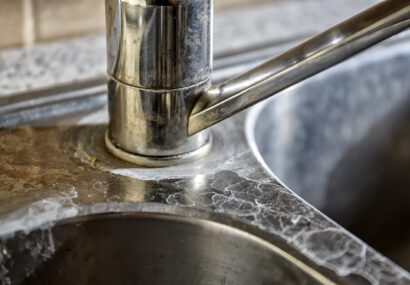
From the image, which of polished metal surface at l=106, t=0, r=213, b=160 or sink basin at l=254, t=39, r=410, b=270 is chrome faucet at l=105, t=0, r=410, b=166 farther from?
sink basin at l=254, t=39, r=410, b=270

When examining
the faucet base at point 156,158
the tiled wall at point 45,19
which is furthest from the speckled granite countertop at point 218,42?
the faucet base at point 156,158

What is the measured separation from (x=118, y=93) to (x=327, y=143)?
0.29 meters

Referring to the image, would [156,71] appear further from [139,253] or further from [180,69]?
[139,253]

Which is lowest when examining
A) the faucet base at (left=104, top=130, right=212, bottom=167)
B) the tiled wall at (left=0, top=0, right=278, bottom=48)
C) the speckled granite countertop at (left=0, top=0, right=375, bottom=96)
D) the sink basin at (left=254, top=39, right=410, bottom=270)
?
the sink basin at (left=254, top=39, right=410, bottom=270)

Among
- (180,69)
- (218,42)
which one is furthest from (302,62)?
(218,42)

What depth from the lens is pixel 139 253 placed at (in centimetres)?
49

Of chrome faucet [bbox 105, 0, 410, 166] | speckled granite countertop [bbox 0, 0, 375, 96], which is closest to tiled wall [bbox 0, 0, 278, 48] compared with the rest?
speckled granite countertop [bbox 0, 0, 375, 96]

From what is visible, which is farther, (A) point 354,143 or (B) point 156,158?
(A) point 354,143

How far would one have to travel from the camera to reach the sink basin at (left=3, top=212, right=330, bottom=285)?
0.46 metres

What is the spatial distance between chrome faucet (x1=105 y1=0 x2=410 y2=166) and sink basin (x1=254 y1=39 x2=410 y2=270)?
0.14m

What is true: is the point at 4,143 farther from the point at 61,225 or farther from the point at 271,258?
the point at 271,258

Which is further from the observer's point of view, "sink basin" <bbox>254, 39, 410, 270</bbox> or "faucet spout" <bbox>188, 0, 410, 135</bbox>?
"sink basin" <bbox>254, 39, 410, 270</bbox>

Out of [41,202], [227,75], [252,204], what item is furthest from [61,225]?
[227,75]

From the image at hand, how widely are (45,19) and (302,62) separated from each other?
0.33m
